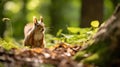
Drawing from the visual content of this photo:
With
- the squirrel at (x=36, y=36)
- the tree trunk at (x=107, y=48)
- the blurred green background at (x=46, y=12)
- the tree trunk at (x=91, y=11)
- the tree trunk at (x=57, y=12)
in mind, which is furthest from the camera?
the blurred green background at (x=46, y=12)

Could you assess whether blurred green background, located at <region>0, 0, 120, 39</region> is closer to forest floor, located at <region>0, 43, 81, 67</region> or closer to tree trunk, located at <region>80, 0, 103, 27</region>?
tree trunk, located at <region>80, 0, 103, 27</region>

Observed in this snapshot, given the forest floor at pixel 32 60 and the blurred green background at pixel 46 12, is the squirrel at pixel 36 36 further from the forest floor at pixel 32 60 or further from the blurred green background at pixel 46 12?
the blurred green background at pixel 46 12

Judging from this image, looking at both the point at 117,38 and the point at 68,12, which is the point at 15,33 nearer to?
the point at 68,12

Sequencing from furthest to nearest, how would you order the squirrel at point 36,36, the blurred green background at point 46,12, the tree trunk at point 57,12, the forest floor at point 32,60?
the blurred green background at point 46,12 → the tree trunk at point 57,12 → the squirrel at point 36,36 → the forest floor at point 32,60

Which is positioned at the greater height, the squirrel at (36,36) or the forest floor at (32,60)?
the forest floor at (32,60)

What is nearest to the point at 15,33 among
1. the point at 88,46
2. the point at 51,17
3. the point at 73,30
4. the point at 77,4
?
the point at 51,17

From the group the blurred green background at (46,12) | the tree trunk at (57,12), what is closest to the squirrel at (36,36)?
the blurred green background at (46,12)

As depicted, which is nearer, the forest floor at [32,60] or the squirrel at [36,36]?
the forest floor at [32,60]
